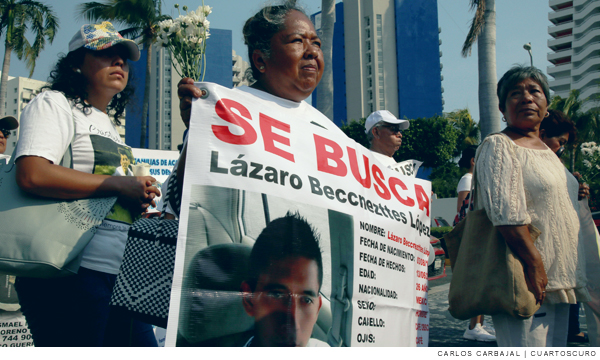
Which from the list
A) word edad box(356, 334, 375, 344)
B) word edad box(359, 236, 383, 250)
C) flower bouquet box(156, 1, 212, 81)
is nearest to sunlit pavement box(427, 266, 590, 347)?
word edad box(356, 334, 375, 344)

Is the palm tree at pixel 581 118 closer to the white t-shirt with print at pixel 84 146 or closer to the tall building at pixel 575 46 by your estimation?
the white t-shirt with print at pixel 84 146

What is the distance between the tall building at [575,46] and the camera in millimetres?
81750

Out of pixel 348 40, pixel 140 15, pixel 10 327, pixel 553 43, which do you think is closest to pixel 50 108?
pixel 10 327

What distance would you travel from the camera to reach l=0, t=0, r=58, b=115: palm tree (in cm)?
1738

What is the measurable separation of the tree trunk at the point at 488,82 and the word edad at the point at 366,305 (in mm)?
9080

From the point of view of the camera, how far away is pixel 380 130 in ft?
12.5

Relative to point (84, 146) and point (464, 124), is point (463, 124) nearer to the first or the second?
point (464, 124)

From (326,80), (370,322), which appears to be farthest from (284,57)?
(326,80)

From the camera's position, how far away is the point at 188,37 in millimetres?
2156

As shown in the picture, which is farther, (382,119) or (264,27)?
(382,119)

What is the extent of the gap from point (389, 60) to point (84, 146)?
6792 centimetres

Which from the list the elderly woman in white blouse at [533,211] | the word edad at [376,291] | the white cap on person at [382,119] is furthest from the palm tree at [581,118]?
the word edad at [376,291]

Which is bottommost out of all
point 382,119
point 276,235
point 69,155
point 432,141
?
point 276,235

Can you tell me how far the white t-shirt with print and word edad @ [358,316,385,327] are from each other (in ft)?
3.26
